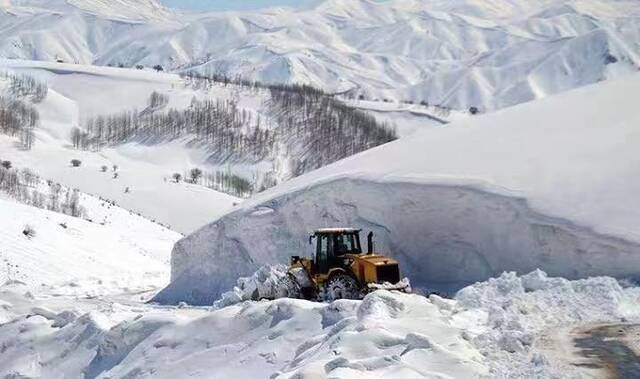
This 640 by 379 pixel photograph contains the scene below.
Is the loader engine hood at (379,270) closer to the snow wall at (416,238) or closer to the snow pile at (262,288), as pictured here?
the snow pile at (262,288)

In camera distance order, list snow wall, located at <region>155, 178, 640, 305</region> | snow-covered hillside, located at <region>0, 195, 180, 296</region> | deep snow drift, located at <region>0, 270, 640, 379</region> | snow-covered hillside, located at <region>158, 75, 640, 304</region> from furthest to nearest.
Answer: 1. snow-covered hillside, located at <region>0, 195, 180, 296</region>
2. snow-covered hillside, located at <region>158, 75, 640, 304</region>
3. snow wall, located at <region>155, 178, 640, 305</region>
4. deep snow drift, located at <region>0, 270, 640, 379</region>

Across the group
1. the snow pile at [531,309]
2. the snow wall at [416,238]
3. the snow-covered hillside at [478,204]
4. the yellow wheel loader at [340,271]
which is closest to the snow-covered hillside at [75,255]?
the snow wall at [416,238]

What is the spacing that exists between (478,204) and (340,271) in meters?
3.91

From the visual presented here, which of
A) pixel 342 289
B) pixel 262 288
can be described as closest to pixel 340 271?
pixel 342 289

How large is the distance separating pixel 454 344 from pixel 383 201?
10095 mm

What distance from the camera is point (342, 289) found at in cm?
1700

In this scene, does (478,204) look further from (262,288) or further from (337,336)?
(337,336)

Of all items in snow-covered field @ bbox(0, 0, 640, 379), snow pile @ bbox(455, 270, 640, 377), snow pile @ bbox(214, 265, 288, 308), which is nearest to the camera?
snow pile @ bbox(455, 270, 640, 377)

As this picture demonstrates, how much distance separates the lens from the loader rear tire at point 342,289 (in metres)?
16.9

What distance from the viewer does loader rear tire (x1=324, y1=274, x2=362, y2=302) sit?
16922 millimetres

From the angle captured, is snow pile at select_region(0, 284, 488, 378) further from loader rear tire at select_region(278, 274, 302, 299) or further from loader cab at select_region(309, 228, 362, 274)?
loader cab at select_region(309, 228, 362, 274)

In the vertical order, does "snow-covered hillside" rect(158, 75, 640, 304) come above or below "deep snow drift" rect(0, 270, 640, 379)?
above

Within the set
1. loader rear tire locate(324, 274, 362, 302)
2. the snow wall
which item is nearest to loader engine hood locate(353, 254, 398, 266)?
loader rear tire locate(324, 274, 362, 302)

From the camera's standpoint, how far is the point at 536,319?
13031mm
